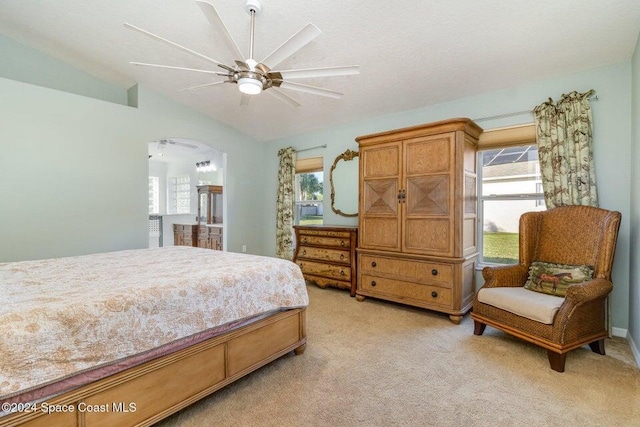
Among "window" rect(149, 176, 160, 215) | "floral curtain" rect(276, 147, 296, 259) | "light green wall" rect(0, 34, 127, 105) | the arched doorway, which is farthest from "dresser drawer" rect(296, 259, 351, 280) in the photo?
"window" rect(149, 176, 160, 215)

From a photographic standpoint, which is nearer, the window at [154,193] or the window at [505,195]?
the window at [505,195]

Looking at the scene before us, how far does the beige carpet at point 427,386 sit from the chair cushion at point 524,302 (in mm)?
354

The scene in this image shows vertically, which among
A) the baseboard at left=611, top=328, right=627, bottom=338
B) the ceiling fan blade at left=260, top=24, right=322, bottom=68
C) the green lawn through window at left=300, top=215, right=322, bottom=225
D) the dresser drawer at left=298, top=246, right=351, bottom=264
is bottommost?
the baseboard at left=611, top=328, right=627, bottom=338

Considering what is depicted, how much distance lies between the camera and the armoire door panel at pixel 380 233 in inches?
138

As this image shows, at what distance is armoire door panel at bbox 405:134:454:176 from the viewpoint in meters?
3.12

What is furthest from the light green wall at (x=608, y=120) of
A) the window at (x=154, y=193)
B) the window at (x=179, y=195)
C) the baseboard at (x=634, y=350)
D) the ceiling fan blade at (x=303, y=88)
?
the window at (x=154, y=193)

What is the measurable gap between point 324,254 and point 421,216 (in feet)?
5.16

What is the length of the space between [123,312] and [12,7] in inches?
146

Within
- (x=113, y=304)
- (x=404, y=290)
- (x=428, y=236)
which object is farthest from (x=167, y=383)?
(x=428, y=236)

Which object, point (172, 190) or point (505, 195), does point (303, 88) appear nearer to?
point (505, 195)

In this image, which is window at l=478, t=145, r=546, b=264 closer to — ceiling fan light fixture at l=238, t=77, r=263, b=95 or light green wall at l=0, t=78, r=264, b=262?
ceiling fan light fixture at l=238, t=77, r=263, b=95

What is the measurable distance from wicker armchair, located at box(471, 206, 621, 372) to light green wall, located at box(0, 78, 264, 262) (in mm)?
4565

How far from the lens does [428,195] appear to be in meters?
3.26

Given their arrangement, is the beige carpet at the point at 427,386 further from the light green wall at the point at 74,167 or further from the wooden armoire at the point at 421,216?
the light green wall at the point at 74,167
